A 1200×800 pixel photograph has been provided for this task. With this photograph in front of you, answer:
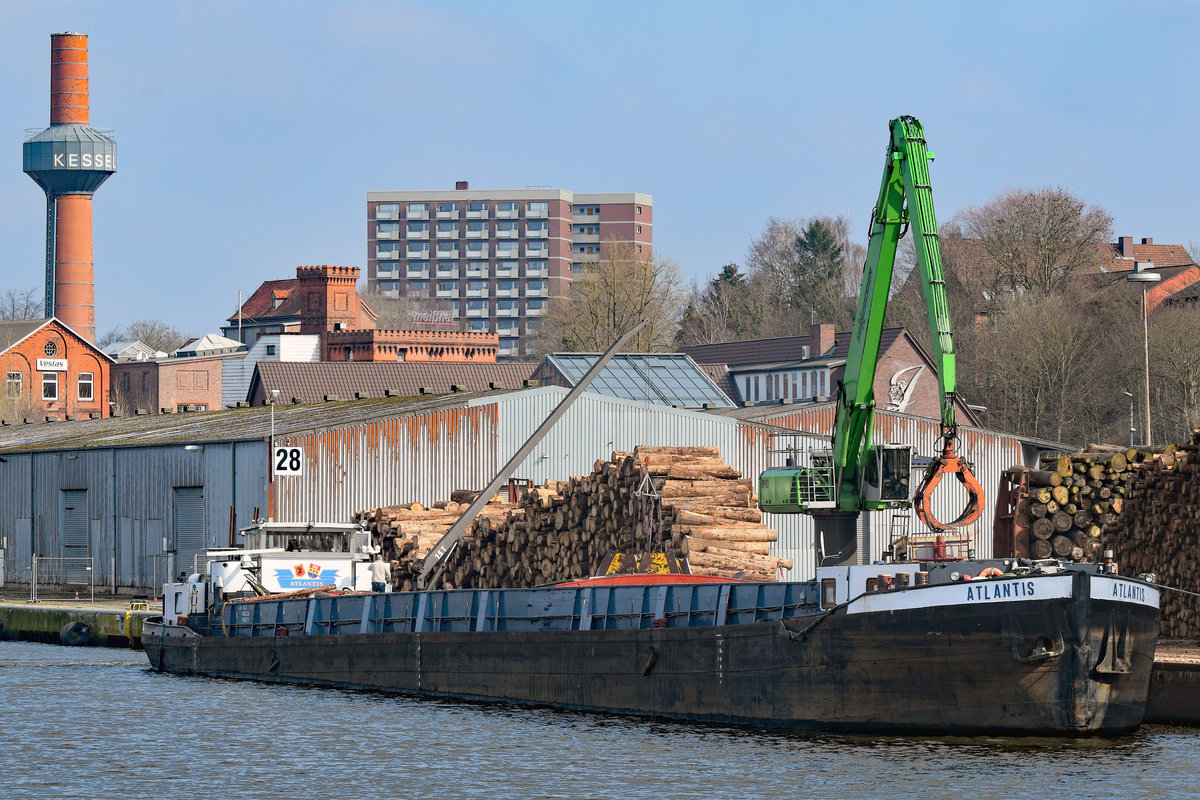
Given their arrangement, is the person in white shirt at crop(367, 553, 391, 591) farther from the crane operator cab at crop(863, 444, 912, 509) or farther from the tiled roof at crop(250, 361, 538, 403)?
the tiled roof at crop(250, 361, 538, 403)

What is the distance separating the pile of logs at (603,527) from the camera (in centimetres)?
3738

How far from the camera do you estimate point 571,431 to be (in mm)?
48562

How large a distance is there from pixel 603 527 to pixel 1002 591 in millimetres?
16953

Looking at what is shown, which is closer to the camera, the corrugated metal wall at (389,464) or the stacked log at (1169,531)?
the stacked log at (1169,531)

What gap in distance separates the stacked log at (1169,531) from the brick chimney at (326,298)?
93.6 meters

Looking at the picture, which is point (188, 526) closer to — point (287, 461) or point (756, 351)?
point (287, 461)

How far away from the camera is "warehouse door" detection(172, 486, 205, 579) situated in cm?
4797

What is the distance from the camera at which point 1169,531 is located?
30.3 metres

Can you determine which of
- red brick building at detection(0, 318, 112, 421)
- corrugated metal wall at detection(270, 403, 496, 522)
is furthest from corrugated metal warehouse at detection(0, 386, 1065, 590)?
red brick building at detection(0, 318, 112, 421)

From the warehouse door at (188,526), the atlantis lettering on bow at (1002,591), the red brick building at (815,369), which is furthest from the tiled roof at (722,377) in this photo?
the atlantis lettering on bow at (1002,591)

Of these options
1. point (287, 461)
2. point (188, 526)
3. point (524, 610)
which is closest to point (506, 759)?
point (524, 610)

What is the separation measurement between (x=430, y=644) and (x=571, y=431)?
56.5ft

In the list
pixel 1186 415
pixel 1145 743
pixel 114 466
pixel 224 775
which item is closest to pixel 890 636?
pixel 1145 743

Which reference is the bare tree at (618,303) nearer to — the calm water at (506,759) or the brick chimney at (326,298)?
the brick chimney at (326,298)
